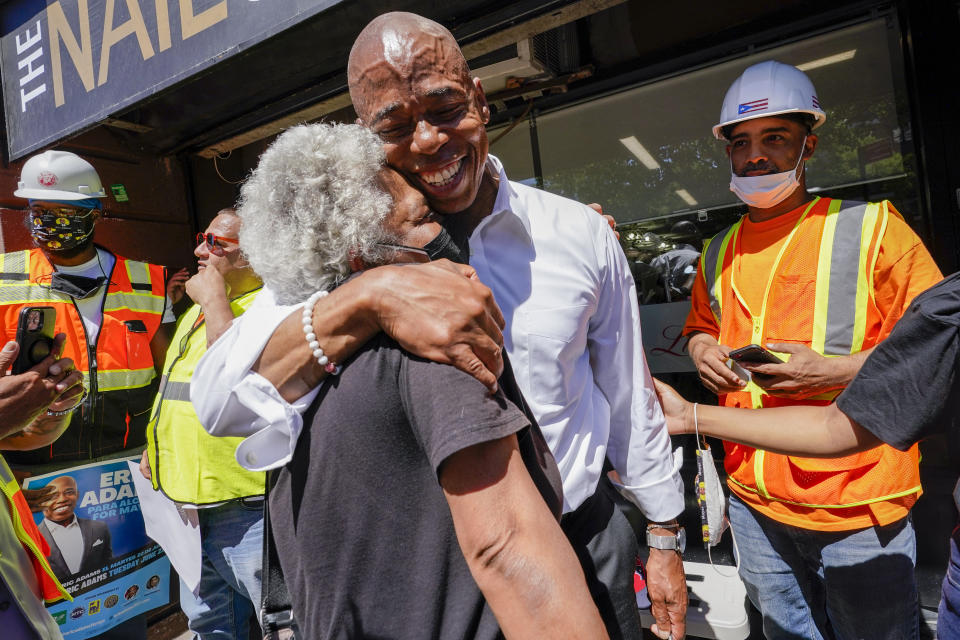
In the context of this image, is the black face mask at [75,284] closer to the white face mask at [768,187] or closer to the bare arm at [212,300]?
the bare arm at [212,300]

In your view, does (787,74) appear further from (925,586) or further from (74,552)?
(74,552)

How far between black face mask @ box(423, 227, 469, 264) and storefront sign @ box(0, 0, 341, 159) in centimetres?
145

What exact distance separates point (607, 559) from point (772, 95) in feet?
6.01

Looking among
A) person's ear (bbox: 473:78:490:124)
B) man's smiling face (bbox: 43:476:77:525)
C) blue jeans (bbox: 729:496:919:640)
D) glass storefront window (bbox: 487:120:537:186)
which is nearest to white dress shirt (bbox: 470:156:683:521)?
person's ear (bbox: 473:78:490:124)

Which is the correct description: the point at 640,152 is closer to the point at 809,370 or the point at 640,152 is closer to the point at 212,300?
the point at 809,370

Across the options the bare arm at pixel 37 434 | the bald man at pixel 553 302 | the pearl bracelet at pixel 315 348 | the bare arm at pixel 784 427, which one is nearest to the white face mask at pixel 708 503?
the bare arm at pixel 784 427

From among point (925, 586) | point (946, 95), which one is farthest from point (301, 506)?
point (946, 95)

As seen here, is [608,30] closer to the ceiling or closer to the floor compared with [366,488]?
closer to the ceiling

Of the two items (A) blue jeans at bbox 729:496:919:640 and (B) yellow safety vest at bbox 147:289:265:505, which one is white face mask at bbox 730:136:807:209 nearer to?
(A) blue jeans at bbox 729:496:919:640

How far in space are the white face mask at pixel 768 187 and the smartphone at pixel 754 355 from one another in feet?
2.17

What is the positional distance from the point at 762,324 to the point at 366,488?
5.78ft

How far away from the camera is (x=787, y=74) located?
2184 millimetres

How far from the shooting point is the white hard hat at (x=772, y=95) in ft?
7.03

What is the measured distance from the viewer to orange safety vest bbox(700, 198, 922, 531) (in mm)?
1895
